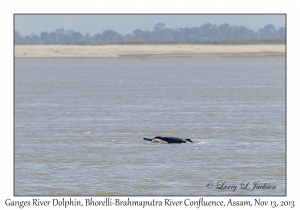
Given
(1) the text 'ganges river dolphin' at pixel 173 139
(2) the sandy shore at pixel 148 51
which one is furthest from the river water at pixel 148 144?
(2) the sandy shore at pixel 148 51

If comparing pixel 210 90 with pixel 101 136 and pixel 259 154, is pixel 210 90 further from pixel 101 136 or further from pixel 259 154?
pixel 259 154

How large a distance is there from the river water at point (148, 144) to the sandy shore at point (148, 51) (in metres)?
71.9

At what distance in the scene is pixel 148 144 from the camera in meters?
27.6

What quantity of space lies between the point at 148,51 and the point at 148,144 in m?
101

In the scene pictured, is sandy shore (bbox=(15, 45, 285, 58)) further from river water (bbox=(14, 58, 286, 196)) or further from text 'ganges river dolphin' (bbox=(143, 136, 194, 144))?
text 'ganges river dolphin' (bbox=(143, 136, 194, 144))

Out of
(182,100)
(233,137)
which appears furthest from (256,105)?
(233,137)

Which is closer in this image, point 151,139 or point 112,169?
point 112,169

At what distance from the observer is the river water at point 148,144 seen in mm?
20953

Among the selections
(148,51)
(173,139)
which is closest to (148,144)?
(173,139)

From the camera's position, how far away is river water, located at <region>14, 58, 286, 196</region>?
21.0 meters

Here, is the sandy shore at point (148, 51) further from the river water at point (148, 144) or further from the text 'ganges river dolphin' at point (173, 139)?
the text 'ganges river dolphin' at point (173, 139)

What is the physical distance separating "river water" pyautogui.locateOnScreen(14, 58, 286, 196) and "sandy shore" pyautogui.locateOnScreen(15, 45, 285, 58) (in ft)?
236
